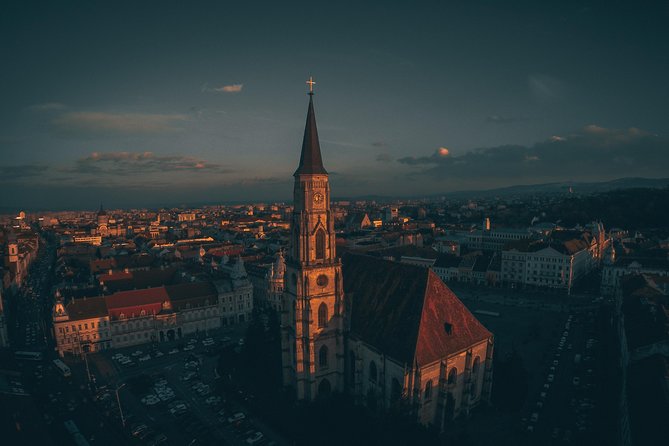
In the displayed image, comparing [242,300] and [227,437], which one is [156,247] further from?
[227,437]

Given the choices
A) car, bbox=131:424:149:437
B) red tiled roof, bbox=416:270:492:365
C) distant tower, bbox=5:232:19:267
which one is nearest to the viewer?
red tiled roof, bbox=416:270:492:365

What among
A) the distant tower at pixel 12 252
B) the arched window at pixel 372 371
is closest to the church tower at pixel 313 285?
the arched window at pixel 372 371

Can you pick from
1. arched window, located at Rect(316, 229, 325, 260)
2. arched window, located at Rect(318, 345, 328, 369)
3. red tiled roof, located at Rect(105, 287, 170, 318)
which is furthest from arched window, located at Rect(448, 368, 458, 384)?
red tiled roof, located at Rect(105, 287, 170, 318)

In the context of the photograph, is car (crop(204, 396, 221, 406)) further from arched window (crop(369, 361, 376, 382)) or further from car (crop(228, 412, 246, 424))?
arched window (crop(369, 361, 376, 382))

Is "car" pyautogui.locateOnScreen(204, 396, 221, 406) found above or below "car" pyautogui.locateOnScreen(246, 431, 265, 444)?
above

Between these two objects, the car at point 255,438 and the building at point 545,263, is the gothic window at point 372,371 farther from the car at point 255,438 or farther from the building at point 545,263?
the building at point 545,263

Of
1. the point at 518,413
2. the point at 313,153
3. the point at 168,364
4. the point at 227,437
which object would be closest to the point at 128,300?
the point at 168,364

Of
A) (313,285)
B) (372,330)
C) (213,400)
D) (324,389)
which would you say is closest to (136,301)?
(213,400)
